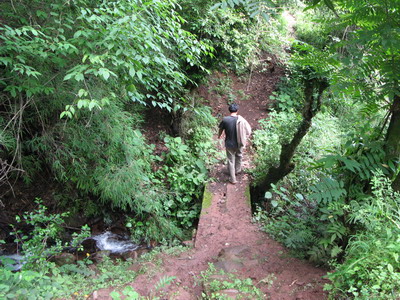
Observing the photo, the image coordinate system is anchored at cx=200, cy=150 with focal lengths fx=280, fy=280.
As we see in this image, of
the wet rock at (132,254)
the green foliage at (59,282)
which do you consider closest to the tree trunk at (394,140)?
the green foliage at (59,282)

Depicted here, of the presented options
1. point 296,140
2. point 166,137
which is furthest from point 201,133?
point 296,140

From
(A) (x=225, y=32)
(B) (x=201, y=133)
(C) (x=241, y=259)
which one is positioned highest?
(A) (x=225, y=32)

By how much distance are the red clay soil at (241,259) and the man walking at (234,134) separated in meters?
0.50

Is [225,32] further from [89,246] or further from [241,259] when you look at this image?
[89,246]

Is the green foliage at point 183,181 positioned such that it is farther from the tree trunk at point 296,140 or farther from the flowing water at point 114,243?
the tree trunk at point 296,140

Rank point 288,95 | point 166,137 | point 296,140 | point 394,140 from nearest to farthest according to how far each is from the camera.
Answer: point 394,140 → point 296,140 → point 166,137 → point 288,95

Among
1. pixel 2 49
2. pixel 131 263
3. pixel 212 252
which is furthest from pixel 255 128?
pixel 2 49

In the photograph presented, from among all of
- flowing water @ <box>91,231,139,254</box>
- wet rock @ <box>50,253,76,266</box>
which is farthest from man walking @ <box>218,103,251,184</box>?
wet rock @ <box>50,253,76,266</box>

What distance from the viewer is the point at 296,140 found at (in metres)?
5.68

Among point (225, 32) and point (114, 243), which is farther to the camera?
point (225, 32)

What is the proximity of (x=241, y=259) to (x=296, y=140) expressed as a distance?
2684 mm

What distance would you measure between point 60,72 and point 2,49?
1.03 meters

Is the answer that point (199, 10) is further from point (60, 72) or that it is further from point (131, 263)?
point (131, 263)

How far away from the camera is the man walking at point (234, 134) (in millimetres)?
6684
